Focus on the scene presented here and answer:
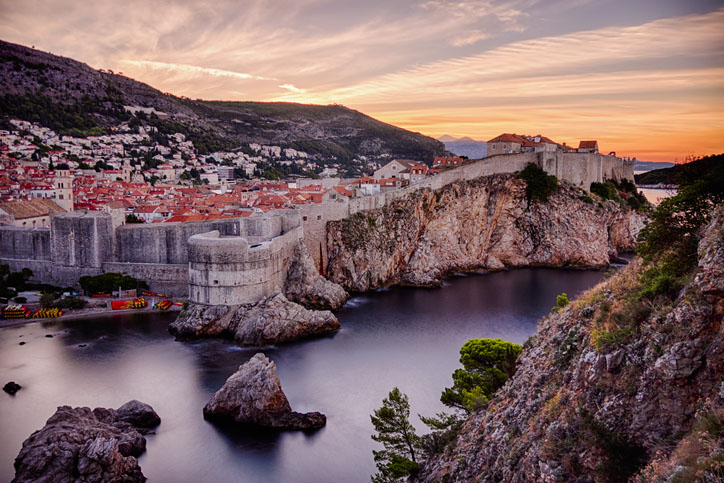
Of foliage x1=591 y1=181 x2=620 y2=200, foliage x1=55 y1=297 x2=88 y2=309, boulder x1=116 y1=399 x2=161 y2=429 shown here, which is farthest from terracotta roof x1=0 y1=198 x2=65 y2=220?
foliage x1=591 y1=181 x2=620 y2=200

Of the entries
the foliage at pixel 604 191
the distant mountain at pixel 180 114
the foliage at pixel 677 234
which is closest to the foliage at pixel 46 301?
the foliage at pixel 677 234

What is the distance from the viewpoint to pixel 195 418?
12.1 m

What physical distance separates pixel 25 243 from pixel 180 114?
5588 centimetres

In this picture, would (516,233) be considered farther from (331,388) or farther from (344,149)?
(344,149)

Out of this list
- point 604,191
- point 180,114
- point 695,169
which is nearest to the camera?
point 695,169

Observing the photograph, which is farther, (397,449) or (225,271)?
(225,271)

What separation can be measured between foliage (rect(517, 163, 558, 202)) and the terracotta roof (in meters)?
23.9

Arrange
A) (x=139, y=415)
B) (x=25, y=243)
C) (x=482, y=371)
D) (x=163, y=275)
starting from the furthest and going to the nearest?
(x=25, y=243) < (x=163, y=275) < (x=139, y=415) < (x=482, y=371)

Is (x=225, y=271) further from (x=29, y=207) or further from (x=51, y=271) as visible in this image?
(x=29, y=207)

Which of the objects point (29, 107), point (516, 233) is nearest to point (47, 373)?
point (516, 233)

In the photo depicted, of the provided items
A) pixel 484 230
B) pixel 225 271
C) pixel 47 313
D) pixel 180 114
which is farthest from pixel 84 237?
pixel 180 114

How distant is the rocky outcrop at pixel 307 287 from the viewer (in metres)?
20.0

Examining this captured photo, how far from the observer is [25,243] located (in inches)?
866

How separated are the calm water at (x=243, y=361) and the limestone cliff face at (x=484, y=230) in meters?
3.82
